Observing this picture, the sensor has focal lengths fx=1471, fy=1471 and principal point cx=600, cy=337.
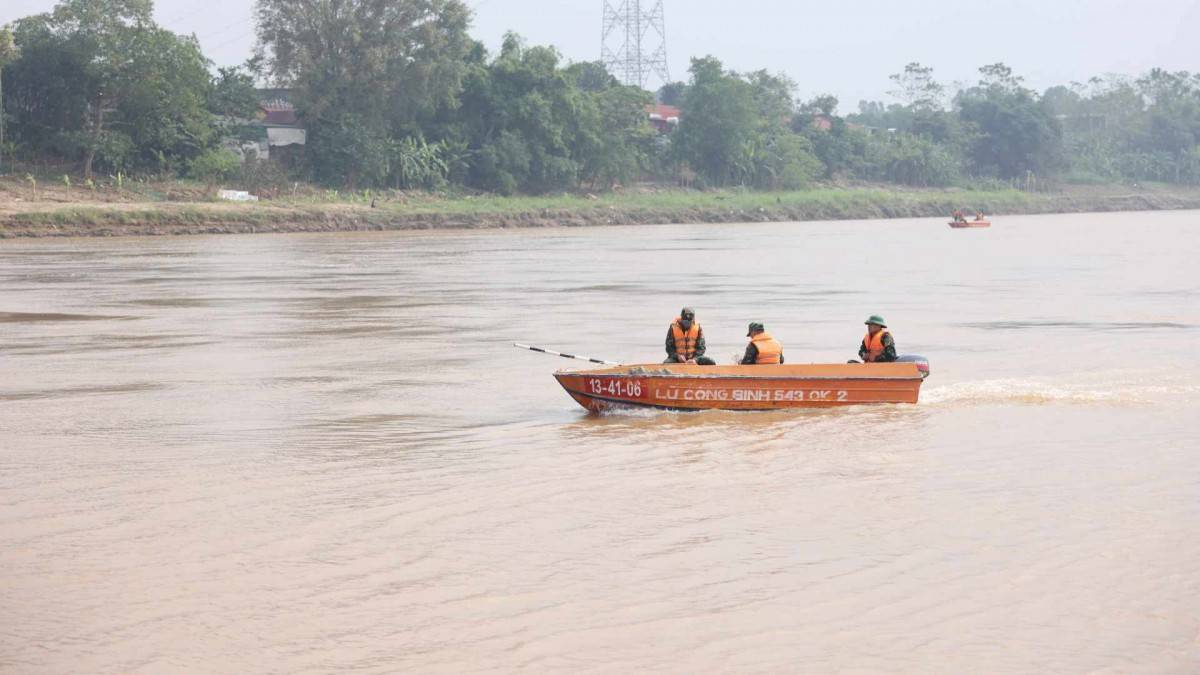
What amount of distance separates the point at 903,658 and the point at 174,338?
58.7 ft

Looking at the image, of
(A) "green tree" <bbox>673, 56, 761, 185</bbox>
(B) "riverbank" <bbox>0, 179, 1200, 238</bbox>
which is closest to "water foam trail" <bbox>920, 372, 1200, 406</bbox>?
(B) "riverbank" <bbox>0, 179, 1200, 238</bbox>

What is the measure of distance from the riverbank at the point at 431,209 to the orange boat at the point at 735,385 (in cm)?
4066

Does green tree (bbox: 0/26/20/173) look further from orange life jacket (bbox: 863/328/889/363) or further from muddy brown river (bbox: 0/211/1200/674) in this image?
orange life jacket (bbox: 863/328/889/363)

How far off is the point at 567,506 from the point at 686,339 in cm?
465

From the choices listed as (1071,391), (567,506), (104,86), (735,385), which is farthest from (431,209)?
(567,506)

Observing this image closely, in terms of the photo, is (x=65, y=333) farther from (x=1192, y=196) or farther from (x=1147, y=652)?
(x=1192, y=196)

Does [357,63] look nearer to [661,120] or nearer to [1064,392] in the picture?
[661,120]

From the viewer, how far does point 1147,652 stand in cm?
790

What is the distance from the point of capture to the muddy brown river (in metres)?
8.16

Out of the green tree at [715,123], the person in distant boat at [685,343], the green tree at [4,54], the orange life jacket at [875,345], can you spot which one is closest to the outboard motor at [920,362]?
the orange life jacket at [875,345]

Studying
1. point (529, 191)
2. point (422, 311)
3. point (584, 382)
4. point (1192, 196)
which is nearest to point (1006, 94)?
point (1192, 196)

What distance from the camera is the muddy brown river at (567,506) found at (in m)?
8.16

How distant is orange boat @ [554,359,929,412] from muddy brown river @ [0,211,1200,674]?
22cm

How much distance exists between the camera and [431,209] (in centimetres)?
6569
